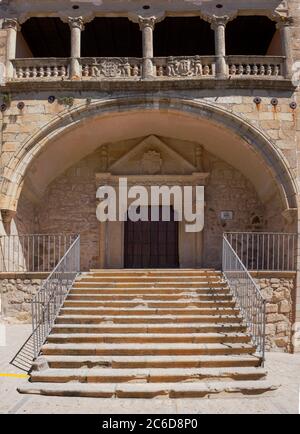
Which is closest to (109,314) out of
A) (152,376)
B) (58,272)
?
(58,272)

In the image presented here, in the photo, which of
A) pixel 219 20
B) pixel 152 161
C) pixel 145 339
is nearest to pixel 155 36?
pixel 219 20

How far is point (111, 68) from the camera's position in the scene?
9.98m

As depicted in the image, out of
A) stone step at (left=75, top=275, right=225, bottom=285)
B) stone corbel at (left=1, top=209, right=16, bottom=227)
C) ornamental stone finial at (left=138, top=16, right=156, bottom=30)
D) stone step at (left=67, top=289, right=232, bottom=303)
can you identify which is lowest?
stone step at (left=67, top=289, right=232, bottom=303)

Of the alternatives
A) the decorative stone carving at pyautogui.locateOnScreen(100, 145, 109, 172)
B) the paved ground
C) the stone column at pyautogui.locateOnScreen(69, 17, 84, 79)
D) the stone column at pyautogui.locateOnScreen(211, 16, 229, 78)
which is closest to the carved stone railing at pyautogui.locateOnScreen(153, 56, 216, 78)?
the stone column at pyautogui.locateOnScreen(211, 16, 229, 78)

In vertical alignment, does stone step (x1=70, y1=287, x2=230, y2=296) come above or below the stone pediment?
below

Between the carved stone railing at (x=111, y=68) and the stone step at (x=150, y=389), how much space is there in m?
6.72

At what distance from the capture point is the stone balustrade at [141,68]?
991 cm

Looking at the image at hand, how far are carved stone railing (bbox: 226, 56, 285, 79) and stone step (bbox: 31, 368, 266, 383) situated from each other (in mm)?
6512

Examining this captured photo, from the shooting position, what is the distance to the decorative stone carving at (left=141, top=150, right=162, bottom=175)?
11445 millimetres

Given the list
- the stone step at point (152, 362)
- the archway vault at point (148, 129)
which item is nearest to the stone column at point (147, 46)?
the archway vault at point (148, 129)

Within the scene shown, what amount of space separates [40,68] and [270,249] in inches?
270

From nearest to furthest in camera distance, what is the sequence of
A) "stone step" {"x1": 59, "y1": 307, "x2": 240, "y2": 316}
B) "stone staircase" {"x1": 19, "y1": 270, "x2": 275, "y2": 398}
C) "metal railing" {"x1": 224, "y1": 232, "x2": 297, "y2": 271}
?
"stone staircase" {"x1": 19, "y1": 270, "x2": 275, "y2": 398} < "stone step" {"x1": 59, "y1": 307, "x2": 240, "y2": 316} < "metal railing" {"x1": 224, "y1": 232, "x2": 297, "y2": 271}

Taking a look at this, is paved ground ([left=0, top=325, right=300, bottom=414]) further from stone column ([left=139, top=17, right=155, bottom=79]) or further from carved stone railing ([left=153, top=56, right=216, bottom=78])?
stone column ([left=139, top=17, right=155, bottom=79])
